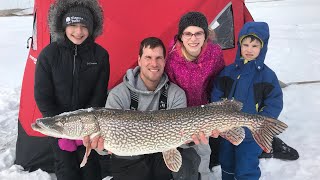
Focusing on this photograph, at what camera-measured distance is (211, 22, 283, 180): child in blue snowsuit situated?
3111 millimetres

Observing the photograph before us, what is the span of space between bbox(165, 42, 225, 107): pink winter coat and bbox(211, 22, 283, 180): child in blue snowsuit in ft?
0.39

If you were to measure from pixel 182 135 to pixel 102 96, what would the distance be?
96 cm

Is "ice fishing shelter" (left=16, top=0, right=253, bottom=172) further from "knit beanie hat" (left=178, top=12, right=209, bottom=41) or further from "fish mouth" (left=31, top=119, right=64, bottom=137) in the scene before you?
"fish mouth" (left=31, top=119, right=64, bottom=137)

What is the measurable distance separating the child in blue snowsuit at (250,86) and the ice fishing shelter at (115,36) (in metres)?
0.97

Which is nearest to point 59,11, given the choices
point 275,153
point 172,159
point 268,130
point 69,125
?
point 69,125

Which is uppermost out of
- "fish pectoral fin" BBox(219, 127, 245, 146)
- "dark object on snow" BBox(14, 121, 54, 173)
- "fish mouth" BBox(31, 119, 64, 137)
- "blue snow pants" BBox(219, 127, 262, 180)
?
"fish mouth" BBox(31, 119, 64, 137)

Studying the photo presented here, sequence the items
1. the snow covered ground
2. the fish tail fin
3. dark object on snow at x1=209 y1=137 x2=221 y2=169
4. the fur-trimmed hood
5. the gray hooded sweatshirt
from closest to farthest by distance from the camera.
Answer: the fish tail fin, the gray hooded sweatshirt, the fur-trimmed hood, the snow covered ground, dark object on snow at x1=209 y1=137 x2=221 y2=169

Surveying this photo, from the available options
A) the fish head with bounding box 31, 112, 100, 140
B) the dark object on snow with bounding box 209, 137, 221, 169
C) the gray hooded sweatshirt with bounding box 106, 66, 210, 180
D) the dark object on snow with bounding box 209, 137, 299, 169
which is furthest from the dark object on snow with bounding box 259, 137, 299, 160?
the fish head with bounding box 31, 112, 100, 140

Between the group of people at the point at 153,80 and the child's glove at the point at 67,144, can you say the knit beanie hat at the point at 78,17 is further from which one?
the child's glove at the point at 67,144

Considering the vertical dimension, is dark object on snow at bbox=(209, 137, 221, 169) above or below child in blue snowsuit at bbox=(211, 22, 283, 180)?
below

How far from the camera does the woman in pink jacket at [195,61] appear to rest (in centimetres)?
312

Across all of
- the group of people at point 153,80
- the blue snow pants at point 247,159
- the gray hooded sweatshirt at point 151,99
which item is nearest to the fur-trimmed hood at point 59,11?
the group of people at point 153,80

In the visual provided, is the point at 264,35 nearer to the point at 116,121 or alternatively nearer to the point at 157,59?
the point at 157,59

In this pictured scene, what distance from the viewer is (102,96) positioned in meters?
3.31
